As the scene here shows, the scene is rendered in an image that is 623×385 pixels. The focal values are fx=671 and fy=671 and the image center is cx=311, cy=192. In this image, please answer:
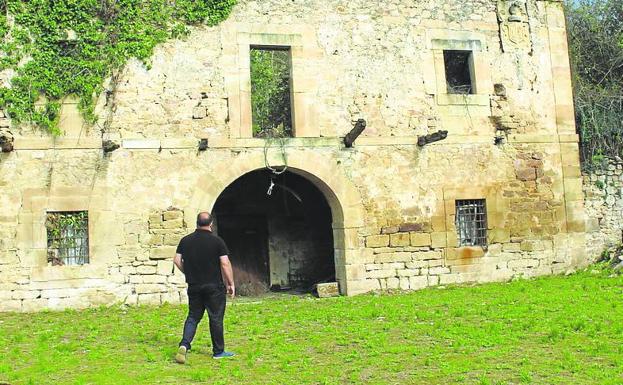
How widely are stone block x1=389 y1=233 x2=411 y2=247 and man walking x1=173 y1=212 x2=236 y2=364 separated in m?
5.77

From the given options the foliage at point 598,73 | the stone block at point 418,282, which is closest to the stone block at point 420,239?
the stone block at point 418,282

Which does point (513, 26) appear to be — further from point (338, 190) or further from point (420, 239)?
point (338, 190)

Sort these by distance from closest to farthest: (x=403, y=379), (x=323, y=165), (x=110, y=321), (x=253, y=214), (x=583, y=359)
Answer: (x=403, y=379)
(x=583, y=359)
(x=110, y=321)
(x=323, y=165)
(x=253, y=214)

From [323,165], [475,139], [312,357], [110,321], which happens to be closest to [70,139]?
[110,321]

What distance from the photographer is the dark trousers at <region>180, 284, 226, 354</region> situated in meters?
6.45

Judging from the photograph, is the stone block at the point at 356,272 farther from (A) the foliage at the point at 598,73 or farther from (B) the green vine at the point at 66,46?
(A) the foliage at the point at 598,73

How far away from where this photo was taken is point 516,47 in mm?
12992

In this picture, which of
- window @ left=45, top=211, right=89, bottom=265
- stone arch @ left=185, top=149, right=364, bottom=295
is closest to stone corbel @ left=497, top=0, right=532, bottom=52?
stone arch @ left=185, top=149, right=364, bottom=295

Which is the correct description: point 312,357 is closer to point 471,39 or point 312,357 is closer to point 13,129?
point 13,129

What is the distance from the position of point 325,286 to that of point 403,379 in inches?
241

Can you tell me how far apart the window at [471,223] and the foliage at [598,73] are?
3.13m

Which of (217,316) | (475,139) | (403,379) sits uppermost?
(475,139)

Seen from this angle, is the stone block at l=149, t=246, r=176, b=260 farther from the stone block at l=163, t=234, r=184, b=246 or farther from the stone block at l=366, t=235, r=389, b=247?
the stone block at l=366, t=235, r=389, b=247

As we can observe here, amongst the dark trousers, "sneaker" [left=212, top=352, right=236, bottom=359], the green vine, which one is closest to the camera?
the dark trousers
